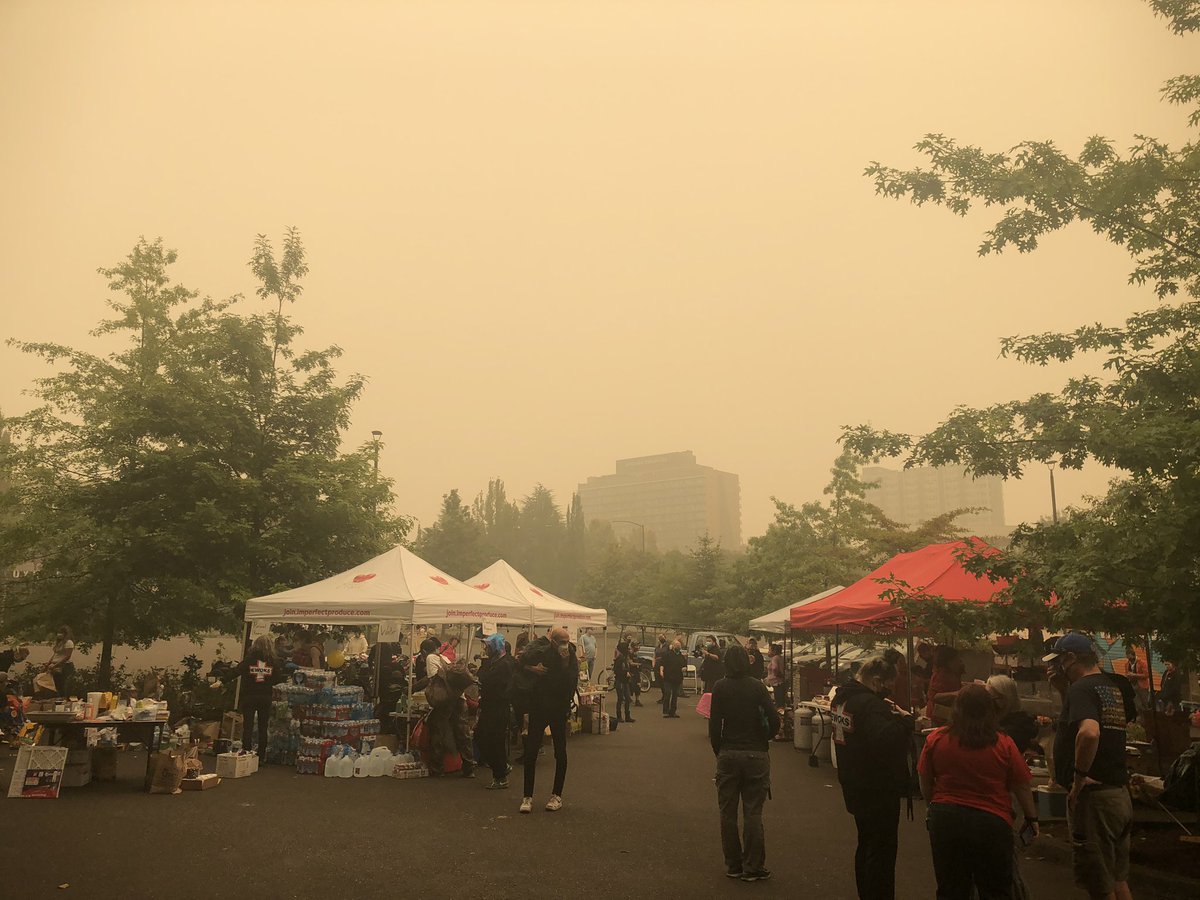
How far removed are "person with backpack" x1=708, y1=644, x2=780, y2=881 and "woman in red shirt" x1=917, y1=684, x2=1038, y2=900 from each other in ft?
7.55

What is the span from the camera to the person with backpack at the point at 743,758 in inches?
261

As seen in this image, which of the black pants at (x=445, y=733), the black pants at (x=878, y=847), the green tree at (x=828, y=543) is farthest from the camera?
the green tree at (x=828, y=543)

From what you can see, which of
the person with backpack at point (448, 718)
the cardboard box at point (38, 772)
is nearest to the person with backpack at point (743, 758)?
the person with backpack at point (448, 718)

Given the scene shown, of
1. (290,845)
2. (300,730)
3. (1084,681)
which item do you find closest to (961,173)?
(1084,681)

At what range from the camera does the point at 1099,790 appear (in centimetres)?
523

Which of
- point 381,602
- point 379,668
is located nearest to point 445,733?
point 381,602

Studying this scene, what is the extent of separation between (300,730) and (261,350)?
36.8ft

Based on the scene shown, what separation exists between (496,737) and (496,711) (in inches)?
13.4

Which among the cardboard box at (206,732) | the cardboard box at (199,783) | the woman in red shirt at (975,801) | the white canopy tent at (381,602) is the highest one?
the white canopy tent at (381,602)

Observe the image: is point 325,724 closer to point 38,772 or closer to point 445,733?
point 445,733

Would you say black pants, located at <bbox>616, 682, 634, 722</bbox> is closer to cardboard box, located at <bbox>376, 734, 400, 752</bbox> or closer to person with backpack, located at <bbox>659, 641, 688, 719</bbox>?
person with backpack, located at <bbox>659, 641, 688, 719</bbox>

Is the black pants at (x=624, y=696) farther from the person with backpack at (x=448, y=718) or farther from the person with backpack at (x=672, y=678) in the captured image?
the person with backpack at (x=448, y=718)

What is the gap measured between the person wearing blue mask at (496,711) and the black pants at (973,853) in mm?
6977

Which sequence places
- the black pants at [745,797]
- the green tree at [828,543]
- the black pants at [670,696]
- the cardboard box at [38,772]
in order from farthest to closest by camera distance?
the green tree at [828,543] < the black pants at [670,696] < the cardboard box at [38,772] < the black pants at [745,797]
